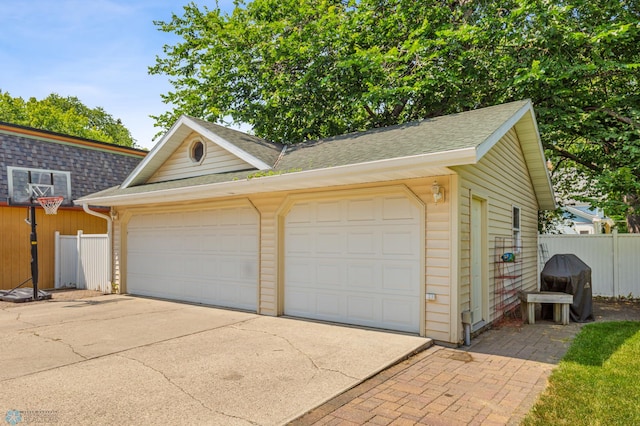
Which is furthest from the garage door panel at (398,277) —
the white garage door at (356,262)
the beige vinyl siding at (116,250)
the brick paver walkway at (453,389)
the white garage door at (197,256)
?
the beige vinyl siding at (116,250)

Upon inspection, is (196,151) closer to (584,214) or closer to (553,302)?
(553,302)

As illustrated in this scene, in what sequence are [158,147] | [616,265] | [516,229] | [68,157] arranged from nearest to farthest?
[516,229]
[158,147]
[616,265]
[68,157]

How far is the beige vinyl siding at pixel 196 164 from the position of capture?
911cm

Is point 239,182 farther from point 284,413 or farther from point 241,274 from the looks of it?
point 284,413

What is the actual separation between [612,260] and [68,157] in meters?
16.6

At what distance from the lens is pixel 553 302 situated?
7.35 meters

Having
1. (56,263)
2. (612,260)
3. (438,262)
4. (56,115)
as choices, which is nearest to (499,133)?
(438,262)

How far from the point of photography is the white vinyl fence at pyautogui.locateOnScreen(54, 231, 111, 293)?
11.3 m

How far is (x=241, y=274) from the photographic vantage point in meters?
8.32

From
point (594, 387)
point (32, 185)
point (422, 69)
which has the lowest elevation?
point (594, 387)

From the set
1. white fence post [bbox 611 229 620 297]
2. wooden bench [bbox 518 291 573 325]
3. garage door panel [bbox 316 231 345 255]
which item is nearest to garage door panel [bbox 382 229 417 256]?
Result: garage door panel [bbox 316 231 345 255]

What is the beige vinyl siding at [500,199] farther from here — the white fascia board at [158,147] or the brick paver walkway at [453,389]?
the white fascia board at [158,147]

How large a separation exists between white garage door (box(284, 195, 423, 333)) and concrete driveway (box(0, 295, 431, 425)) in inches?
13.5

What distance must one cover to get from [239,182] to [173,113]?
10.5m
